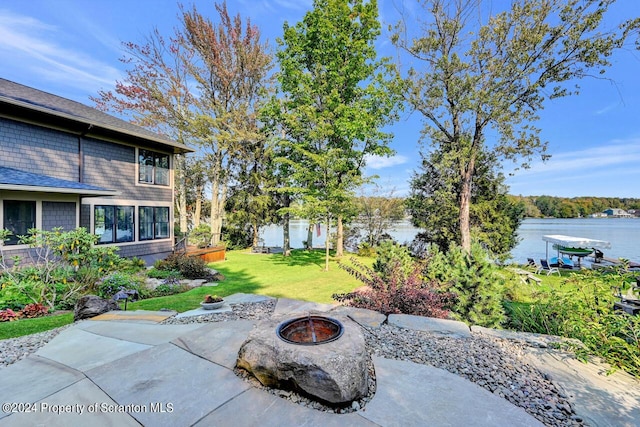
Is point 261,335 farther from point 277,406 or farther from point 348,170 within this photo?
point 348,170

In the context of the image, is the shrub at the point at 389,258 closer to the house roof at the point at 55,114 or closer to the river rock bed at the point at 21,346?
the river rock bed at the point at 21,346

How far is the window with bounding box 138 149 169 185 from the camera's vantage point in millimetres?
11867

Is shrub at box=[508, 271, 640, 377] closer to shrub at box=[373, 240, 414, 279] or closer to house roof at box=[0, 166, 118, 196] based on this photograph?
shrub at box=[373, 240, 414, 279]

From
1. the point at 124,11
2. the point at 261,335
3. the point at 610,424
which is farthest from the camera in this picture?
the point at 124,11

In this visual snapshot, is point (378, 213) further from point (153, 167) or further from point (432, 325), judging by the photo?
point (432, 325)

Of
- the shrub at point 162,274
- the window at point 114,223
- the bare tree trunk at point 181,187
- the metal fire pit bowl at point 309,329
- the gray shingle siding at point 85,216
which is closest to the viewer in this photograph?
the metal fire pit bowl at point 309,329

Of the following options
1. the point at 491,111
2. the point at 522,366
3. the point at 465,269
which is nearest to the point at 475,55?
the point at 491,111

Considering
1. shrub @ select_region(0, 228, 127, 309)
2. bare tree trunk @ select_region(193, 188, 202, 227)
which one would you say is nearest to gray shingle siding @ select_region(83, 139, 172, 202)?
shrub @ select_region(0, 228, 127, 309)

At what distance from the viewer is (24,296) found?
5.48 m

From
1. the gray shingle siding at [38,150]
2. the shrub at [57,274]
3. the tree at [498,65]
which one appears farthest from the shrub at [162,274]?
the tree at [498,65]

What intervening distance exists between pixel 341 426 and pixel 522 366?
2.12 metres

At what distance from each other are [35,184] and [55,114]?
247cm

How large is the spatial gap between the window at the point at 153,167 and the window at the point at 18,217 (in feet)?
12.5

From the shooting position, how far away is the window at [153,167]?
38.9ft
